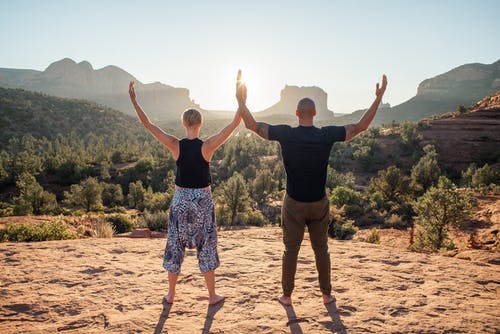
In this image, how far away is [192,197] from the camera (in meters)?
3.46

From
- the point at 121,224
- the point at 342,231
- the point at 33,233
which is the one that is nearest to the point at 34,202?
the point at 121,224

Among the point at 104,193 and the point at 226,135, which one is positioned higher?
the point at 226,135

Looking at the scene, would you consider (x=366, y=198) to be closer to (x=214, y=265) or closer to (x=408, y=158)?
(x=214, y=265)

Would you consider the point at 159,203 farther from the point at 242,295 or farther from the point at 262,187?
the point at 242,295

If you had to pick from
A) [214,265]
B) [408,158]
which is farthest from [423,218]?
[408,158]

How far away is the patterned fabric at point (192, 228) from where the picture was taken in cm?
347

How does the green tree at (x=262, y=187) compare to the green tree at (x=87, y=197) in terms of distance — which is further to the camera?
the green tree at (x=87, y=197)

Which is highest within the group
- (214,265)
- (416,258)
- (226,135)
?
(226,135)

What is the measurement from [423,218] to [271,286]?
28.7 feet

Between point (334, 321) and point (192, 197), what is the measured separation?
6.84 ft

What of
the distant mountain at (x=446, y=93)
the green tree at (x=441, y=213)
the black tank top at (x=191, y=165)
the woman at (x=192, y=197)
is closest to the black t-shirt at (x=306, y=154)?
the woman at (x=192, y=197)

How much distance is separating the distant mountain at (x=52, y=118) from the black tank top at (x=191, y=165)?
63.8 m

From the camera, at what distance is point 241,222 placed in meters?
16.6

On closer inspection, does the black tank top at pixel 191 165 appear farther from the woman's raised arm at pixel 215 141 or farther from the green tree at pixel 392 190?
the green tree at pixel 392 190
